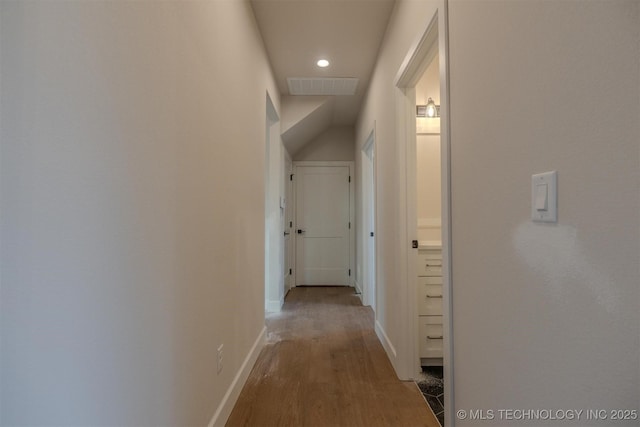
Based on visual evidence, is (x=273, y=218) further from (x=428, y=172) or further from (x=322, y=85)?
(x=428, y=172)

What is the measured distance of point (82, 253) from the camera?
0.71 m

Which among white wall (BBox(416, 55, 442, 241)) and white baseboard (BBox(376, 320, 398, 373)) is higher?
white wall (BBox(416, 55, 442, 241))

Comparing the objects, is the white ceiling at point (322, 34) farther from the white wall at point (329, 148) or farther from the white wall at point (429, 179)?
the white wall at point (329, 148)

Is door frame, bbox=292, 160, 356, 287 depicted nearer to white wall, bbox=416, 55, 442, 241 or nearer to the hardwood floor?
the hardwood floor

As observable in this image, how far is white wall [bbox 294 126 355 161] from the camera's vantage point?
4.93 m

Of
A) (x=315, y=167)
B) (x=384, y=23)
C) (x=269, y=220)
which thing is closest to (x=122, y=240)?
(x=384, y=23)

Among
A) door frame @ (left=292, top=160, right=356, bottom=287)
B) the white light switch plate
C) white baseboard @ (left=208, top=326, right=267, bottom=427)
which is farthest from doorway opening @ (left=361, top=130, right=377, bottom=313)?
the white light switch plate

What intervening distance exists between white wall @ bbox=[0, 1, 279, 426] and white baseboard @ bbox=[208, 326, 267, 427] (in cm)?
13

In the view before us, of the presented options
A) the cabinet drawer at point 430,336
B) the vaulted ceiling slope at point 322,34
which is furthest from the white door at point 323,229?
the cabinet drawer at point 430,336

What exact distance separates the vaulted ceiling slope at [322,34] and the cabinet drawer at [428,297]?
1978 mm

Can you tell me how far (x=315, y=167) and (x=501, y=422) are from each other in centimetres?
428

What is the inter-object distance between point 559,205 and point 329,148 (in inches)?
172

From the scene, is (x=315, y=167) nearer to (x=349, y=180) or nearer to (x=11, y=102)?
(x=349, y=180)

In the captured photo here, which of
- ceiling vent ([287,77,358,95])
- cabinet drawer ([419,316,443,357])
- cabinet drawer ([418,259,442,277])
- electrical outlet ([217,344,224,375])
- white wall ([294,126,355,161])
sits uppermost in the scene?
ceiling vent ([287,77,358,95])
